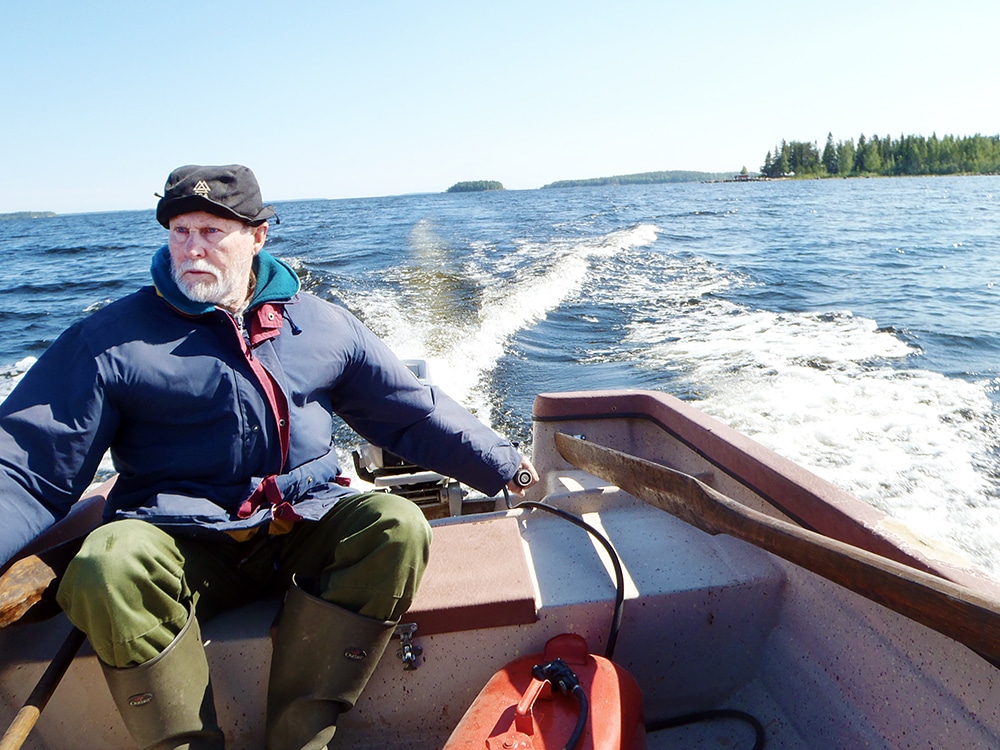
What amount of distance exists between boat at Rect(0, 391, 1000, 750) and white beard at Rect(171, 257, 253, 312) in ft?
2.56

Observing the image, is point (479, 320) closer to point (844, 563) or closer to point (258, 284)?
point (258, 284)

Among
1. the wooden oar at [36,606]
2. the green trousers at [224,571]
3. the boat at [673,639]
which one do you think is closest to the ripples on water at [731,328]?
the boat at [673,639]

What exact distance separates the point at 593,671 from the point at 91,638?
1.01m

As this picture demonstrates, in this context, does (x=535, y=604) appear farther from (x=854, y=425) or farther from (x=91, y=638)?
(x=854, y=425)

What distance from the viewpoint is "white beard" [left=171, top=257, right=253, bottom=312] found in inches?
65.9

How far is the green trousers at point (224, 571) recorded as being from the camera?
53.5 inches

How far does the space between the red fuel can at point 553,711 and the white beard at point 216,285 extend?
1.10m

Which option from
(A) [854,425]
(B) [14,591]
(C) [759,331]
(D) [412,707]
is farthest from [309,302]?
(C) [759,331]

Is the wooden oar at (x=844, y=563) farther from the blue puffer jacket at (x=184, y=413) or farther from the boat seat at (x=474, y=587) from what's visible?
the blue puffer jacket at (x=184, y=413)

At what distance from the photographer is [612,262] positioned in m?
12.6

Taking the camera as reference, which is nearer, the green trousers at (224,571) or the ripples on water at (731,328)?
the green trousers at (224,571)

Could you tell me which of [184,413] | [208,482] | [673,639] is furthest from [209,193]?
[673,639]

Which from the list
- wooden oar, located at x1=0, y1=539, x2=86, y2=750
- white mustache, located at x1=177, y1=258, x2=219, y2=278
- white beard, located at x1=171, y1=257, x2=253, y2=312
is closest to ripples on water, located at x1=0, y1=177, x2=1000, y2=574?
white beard, located at x1=171, y1=257, x2=253, y2=312

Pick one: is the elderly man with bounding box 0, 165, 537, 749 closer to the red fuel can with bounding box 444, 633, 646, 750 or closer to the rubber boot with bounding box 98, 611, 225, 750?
the rubber boot with bounding box 98, 611, 225, 750
